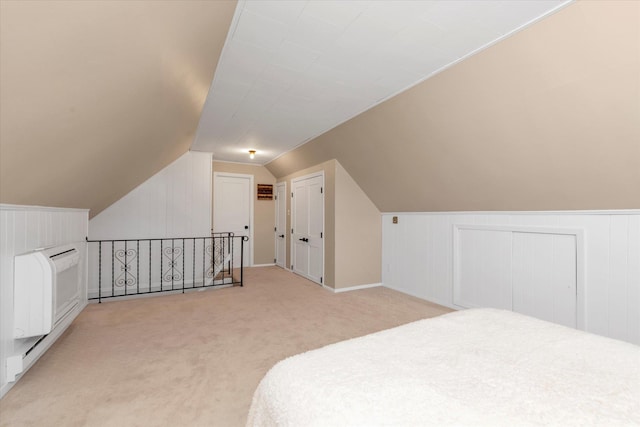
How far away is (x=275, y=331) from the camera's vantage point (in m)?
2.95

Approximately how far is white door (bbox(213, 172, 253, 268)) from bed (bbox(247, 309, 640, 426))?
211 inches

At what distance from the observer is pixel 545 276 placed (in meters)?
2.84

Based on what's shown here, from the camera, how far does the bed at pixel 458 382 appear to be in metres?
0.80

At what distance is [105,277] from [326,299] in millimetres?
3412

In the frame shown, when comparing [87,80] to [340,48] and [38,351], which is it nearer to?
[340,48]

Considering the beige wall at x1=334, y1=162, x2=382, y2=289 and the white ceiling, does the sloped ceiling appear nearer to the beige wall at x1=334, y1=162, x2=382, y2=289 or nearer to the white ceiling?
the white ceiling

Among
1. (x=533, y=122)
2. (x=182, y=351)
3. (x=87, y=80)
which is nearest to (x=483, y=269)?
(x=533, y=122)

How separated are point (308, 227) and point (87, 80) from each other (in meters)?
4.16

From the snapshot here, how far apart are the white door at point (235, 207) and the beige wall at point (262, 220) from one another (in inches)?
4.5

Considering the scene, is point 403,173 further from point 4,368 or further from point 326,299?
point 4,368

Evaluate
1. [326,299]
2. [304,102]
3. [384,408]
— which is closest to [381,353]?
[384,408]

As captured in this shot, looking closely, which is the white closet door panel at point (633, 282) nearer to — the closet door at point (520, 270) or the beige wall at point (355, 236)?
the closet door at point (520, 270)

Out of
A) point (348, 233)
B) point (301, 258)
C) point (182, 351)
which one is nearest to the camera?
point (182, 351)

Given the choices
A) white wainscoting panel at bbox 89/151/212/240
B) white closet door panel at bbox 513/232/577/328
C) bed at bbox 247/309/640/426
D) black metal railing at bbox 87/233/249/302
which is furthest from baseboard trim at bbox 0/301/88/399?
white closet door panel at bbox 513/232/577/328
